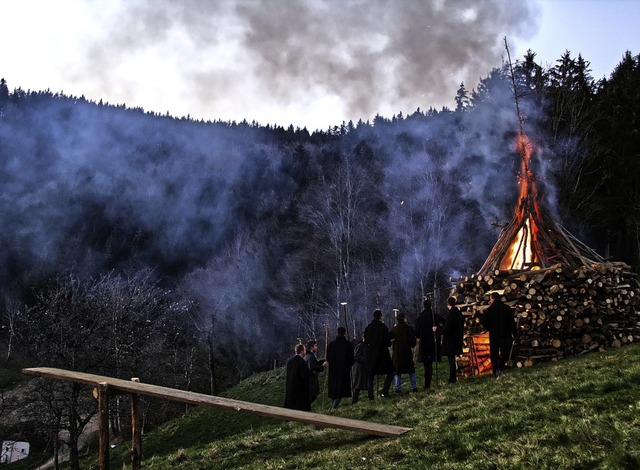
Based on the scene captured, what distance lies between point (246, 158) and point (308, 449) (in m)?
88.4

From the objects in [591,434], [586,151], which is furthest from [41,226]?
Result: [591,434]

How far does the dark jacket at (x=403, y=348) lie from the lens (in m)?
14.1

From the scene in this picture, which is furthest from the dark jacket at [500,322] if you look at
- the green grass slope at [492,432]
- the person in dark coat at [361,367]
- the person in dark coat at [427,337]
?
the person in dark coat at [361,367]

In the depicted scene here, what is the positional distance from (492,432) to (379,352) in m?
6.82

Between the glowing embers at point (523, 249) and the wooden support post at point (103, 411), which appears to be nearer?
the wooden support post at point (103, 411)

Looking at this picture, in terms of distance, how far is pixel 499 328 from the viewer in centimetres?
1413

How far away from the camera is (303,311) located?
48.9 meters

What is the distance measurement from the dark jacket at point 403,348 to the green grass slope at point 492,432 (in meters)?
0.98

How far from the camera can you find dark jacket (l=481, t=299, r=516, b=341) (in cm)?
1413

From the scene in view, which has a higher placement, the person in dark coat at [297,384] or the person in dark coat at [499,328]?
the person in dark coat at [499,328]

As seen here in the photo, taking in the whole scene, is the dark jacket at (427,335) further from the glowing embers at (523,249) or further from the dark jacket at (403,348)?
the glowing embers at (523,249)

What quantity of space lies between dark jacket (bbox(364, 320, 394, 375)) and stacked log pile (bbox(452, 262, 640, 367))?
15.9 feet

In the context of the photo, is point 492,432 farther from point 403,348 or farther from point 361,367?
point 361,367

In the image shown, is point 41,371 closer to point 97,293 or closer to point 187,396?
point 187,396
